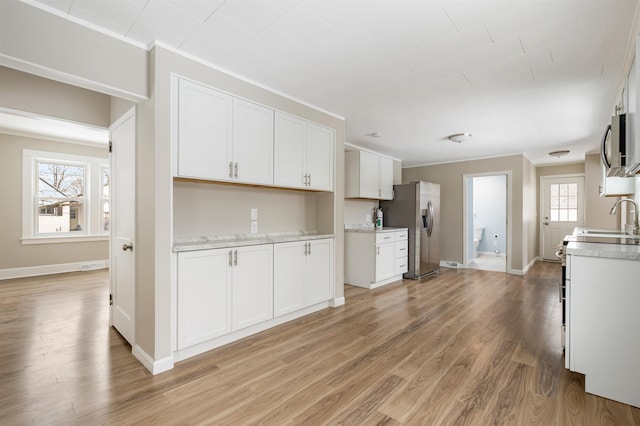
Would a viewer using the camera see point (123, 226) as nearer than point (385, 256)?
Yes

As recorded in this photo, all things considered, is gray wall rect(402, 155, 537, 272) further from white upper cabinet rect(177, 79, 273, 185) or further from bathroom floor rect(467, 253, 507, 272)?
white upper cabinet rect(177, 79, 273, 185)

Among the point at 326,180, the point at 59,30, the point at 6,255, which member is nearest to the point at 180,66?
the point at 59,30

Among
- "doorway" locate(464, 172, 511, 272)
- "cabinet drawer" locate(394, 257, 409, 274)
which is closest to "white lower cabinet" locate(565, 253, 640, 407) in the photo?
"cabinet drawer" locate(394, 257, 409, 274)

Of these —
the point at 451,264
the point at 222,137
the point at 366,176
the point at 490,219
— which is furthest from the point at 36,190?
the point at 490,219

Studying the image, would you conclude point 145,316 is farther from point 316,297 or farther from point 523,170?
point 523,170

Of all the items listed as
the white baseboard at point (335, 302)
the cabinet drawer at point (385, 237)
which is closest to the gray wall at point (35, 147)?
the white baseboard at point (335, 302)

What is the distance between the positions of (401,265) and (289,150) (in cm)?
323

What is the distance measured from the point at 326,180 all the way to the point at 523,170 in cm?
463

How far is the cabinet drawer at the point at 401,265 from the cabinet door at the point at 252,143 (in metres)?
3.16

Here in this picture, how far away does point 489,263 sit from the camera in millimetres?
7156

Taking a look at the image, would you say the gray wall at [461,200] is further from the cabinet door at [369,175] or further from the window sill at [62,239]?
the window sill at [62,239]

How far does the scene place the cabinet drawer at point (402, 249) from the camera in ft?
17.3

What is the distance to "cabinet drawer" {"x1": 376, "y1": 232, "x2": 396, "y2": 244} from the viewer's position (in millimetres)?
4809

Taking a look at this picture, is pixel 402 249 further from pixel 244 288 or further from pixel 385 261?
pixel 244 288
